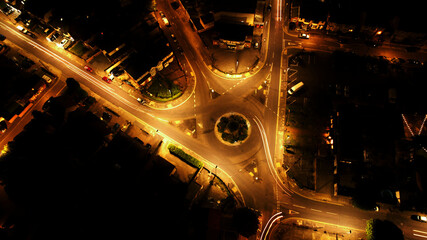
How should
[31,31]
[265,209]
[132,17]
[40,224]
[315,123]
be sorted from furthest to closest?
[31,31] → [132,17] → [315,123] → [265,209] → [40,224]

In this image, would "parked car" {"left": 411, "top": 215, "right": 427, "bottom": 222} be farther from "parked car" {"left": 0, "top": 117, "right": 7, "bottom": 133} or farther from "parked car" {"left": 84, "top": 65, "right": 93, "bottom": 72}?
"parked car" {"left": 0, "top": 117, "right": 7, "bottom": 133}

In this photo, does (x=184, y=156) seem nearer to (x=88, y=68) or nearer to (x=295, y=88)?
(x=295, y=88)

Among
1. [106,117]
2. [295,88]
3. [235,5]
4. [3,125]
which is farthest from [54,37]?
[295,88]

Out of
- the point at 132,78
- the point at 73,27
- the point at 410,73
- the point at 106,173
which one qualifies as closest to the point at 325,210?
the point at 410,73

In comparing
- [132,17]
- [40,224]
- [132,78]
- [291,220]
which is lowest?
[40,224]

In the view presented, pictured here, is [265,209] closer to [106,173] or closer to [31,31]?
[106,173]

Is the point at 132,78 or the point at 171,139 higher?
the point at 132,78
